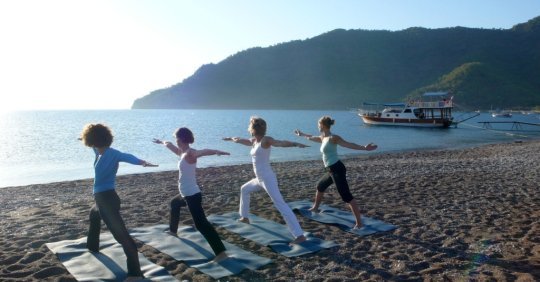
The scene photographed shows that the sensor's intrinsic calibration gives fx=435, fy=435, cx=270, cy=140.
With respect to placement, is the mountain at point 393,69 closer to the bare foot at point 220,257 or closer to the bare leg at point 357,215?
the bare leg at point 357,215

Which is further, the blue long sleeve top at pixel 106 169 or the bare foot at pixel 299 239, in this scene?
the bare foot at pixel 299 239

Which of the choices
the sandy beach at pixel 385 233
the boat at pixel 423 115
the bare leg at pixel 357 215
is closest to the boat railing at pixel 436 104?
the boat at pixel 423 115

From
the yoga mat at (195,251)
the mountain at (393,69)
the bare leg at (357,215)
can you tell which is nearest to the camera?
the yoga mat at (195,251)

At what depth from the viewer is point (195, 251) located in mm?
6250

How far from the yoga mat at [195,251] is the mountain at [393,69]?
403 feet

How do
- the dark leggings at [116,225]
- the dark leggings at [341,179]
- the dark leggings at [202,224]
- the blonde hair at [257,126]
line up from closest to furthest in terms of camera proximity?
the dark leggings at [116,225], the dark leggings at [202,224], the blonde hair at [257,126], the dark leggings at [341,179]

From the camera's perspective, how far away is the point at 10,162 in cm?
2975

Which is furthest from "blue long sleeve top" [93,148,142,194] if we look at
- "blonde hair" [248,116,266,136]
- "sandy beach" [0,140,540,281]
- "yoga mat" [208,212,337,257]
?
"yoga mat" [208,212,337,257]

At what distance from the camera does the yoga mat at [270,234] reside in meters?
6.35

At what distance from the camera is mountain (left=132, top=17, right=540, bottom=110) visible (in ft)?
412

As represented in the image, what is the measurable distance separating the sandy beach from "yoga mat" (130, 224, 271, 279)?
0.13 meters

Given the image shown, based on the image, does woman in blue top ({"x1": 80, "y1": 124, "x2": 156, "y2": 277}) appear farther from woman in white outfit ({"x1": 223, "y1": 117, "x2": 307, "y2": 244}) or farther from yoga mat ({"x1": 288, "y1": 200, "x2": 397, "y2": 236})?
yoga mat ({"x1": 288, "y1": 200, "x2": 397, "y2": 236})

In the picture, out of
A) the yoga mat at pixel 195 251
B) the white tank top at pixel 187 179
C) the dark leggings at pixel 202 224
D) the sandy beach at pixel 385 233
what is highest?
the white tank top at pixel 187 179

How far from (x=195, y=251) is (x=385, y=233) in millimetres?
3155
